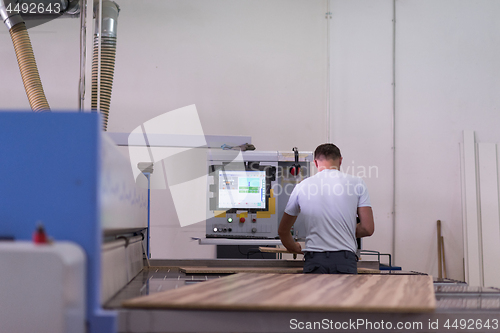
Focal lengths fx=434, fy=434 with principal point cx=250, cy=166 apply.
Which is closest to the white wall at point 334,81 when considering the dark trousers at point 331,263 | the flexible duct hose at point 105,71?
the flexible duct hose at point 105,71

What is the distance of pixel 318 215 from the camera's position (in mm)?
2234

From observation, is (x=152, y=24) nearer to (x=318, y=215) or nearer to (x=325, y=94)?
(x=325, y=94)

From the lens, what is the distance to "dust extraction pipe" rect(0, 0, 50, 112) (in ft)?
8.40

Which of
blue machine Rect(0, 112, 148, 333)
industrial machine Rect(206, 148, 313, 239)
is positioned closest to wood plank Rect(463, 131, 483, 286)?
industrial machine Rect(206, 148, 313, 239)

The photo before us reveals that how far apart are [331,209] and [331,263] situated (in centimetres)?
27

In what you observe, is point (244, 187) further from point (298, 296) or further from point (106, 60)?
point (298, 296)

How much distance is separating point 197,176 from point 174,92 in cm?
96

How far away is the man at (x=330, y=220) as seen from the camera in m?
2.20

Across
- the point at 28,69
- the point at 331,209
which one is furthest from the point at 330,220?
the point at 28,69

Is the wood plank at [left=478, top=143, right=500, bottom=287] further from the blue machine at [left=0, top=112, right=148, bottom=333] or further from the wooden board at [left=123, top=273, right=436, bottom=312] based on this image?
the blue machine at [left=0, top=112, right=148, bottom=333]

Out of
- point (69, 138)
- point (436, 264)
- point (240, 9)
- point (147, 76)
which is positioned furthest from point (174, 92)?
point (69, 138)

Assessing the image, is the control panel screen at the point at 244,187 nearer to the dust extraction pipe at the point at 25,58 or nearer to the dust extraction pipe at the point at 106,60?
the dust extraction pipe at the point at 106,60

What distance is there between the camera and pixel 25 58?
8.45 feet

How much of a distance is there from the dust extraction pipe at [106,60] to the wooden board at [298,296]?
1532mm
